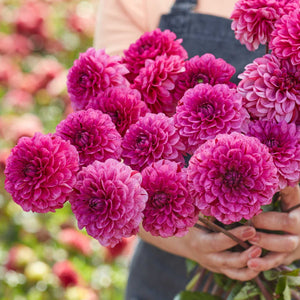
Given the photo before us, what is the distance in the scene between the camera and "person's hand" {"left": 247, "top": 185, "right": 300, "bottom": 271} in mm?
443

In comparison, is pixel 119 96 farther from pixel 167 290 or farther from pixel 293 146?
pixel 167 290

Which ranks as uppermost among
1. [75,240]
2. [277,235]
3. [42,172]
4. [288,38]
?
[288,38]

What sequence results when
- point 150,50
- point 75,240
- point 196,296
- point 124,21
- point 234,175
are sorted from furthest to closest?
point 75,240
point 124,21
point 196,296
point 150,50
point 234,175

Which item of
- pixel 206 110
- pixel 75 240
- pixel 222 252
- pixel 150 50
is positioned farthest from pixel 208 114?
pixel 75 240

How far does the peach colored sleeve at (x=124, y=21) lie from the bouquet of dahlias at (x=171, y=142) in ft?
1.06

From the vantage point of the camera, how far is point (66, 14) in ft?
4.80

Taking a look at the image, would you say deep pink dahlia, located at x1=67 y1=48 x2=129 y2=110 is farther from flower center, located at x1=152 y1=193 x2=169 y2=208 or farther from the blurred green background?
the blurred green background

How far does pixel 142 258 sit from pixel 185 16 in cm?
41

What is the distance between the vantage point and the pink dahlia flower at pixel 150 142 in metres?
0.32

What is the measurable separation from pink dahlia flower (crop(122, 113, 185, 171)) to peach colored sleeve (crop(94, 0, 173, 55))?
1.27ft

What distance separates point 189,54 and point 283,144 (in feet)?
1.01

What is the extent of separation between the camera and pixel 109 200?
0.94 feet

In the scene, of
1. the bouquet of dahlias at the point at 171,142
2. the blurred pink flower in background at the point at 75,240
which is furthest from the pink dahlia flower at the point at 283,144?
the blurred pink flower in background at the point at 75,240

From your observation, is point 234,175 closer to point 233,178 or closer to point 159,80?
point 233,178
